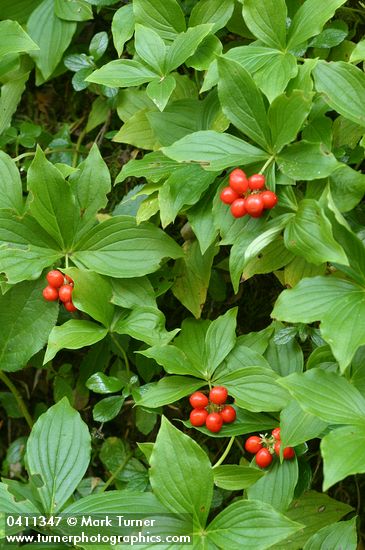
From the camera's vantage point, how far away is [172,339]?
2.84 meters

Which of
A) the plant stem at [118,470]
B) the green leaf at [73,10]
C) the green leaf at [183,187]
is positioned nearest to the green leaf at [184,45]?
the green leaf at [183,187]

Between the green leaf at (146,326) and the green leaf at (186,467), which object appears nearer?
the green leaf at (186,467)

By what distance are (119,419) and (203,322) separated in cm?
85

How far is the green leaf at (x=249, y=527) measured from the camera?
222 centimetres

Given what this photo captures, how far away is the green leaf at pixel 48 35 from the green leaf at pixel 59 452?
1.76 m

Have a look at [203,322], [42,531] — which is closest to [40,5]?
[203,322]

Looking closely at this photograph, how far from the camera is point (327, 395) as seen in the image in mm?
2203

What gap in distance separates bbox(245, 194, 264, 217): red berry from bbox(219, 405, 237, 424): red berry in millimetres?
736

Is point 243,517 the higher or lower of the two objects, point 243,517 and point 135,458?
the higher

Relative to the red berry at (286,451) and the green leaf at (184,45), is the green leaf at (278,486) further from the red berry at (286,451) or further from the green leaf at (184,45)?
the green leaf at (184,45)

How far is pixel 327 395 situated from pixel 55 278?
122 cm

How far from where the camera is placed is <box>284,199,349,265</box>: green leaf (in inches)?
85.2

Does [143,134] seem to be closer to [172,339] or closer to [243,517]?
[172,339]

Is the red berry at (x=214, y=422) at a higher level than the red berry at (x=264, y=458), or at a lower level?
higher
